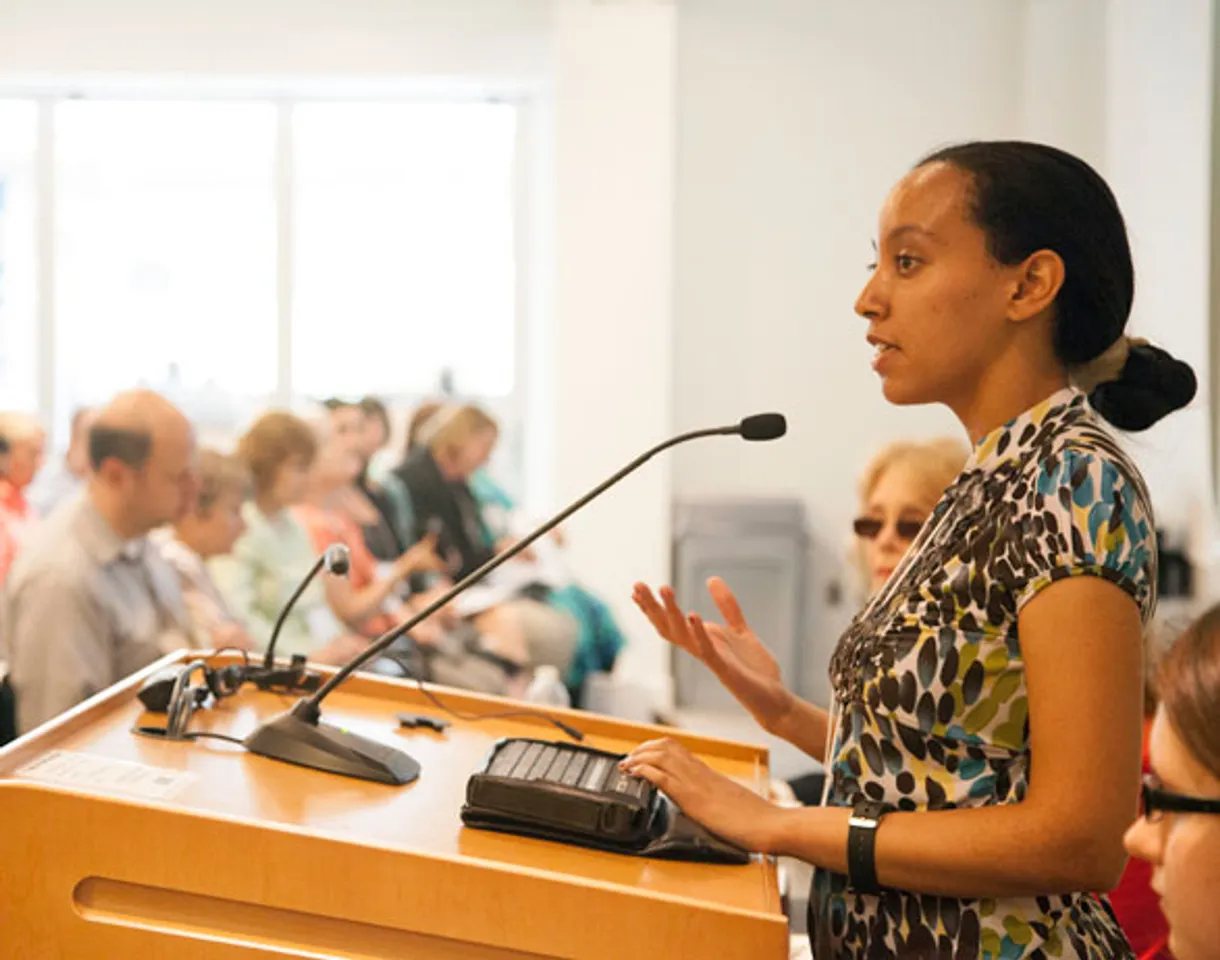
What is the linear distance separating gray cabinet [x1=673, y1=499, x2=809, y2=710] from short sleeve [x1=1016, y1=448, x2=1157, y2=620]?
516cm

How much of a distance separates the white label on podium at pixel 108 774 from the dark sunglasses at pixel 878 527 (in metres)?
1.46

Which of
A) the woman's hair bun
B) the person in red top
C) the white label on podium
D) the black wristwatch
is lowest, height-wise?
the person in red top

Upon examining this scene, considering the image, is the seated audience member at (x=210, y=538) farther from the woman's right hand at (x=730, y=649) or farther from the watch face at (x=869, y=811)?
the watch face at (x=869, y=811)

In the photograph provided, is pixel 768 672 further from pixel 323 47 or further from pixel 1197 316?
pixel 323 47

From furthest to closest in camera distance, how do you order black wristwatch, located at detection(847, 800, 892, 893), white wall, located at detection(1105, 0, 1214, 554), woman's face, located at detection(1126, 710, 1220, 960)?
1. white wall, located at detection(1105, 0, 1214, 554)
2. black wristwatch, located at detection(847, 800, 892, 893)
3. woman's face, located at detection(1126, 710, 1220, 960)

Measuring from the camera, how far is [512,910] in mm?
1068

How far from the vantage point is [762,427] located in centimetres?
139

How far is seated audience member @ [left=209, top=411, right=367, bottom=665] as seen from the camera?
4312mm

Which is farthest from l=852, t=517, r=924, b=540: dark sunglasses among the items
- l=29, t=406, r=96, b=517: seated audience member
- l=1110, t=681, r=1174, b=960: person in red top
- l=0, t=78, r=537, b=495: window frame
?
l=0, t=78, r=537, b=495: window frame

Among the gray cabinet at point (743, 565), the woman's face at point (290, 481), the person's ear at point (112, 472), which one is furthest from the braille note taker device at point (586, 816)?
the gray cabinet at point (743, 565)

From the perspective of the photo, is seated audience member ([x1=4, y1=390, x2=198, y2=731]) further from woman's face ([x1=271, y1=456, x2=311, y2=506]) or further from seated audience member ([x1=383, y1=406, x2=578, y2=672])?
seated audience member ([x1=383, y1=406, x2=578, y2=672])

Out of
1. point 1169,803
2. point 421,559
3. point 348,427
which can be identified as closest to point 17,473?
point 348,427

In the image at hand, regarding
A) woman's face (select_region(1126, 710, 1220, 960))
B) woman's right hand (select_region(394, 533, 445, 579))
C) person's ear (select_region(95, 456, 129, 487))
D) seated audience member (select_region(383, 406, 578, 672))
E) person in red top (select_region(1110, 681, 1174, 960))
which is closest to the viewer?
woman's face (select_region(1126, 710, 1220, 960))

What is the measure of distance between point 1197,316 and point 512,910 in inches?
192
